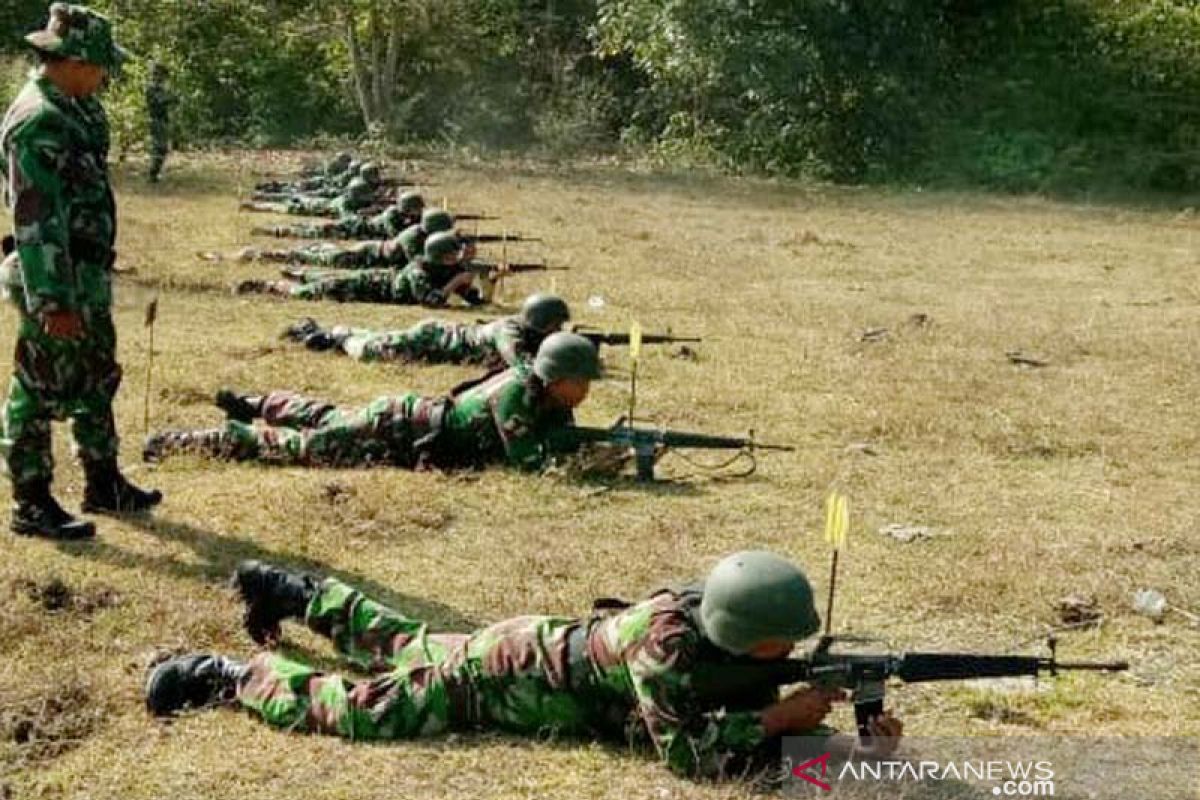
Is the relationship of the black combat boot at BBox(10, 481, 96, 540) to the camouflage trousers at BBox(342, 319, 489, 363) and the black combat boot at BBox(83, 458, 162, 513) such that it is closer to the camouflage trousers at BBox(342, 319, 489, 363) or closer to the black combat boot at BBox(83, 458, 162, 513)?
the black combat boot at BBox(83, 458, 162, 513)

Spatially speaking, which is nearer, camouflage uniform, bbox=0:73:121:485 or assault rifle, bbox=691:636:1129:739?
assault rifle, bbox=691:636:1129:739

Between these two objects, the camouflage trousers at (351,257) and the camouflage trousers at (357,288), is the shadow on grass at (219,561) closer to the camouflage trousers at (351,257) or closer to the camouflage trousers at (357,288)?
the camouflage trousers at (357,288)

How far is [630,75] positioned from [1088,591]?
1132 inches

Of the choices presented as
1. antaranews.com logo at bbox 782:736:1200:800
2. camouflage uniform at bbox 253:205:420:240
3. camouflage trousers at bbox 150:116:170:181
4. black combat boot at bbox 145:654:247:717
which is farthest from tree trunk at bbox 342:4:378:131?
antaranews.com logo at bbox 782:736:1200:800

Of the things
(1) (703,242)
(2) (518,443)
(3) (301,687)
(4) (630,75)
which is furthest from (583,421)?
(4) (630,75)

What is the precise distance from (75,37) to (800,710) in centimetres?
416

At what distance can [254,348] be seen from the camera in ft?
38.8

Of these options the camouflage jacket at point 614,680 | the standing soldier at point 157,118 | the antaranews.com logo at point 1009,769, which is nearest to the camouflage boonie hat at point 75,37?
the camouflage jacket at point 614,680

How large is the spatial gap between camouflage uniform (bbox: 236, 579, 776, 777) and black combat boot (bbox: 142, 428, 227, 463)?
3349mm

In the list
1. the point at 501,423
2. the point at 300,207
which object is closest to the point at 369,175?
the point at 300,207

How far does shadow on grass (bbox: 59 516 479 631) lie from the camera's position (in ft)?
21.2

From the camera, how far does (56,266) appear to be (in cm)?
644

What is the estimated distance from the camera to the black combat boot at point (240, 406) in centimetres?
878

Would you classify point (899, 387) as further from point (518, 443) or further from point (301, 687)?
point (301, 687)
